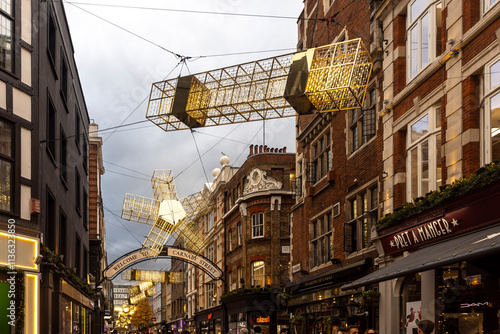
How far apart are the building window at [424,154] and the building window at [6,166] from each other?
32.0ft

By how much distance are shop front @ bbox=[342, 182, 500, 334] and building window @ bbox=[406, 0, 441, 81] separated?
156 inches

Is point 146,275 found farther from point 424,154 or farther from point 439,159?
point 439,159

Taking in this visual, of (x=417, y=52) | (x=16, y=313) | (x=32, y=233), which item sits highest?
(x=417, y=52)

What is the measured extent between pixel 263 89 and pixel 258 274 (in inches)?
1023

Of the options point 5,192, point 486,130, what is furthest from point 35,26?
point 486,130

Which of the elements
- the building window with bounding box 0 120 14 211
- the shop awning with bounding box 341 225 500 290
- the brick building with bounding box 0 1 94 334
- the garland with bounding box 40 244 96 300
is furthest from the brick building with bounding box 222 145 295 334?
the shop awning with bounding box 341 225 500 290

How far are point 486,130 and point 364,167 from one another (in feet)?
24.9

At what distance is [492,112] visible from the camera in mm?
12250

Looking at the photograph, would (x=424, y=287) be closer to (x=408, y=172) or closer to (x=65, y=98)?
(x=408, y=172)

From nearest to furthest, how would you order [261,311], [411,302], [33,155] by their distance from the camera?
1. [33,155]
2. [411,302]
3. [261,311]

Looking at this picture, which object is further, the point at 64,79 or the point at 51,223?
the point at 64,79

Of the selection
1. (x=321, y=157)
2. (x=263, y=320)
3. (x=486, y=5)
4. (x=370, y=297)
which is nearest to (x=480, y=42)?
(x=486, y=5)

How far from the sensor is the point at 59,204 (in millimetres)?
20484

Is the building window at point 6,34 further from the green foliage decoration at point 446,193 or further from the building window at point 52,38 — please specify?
the green foliage decoration at point 446,193
